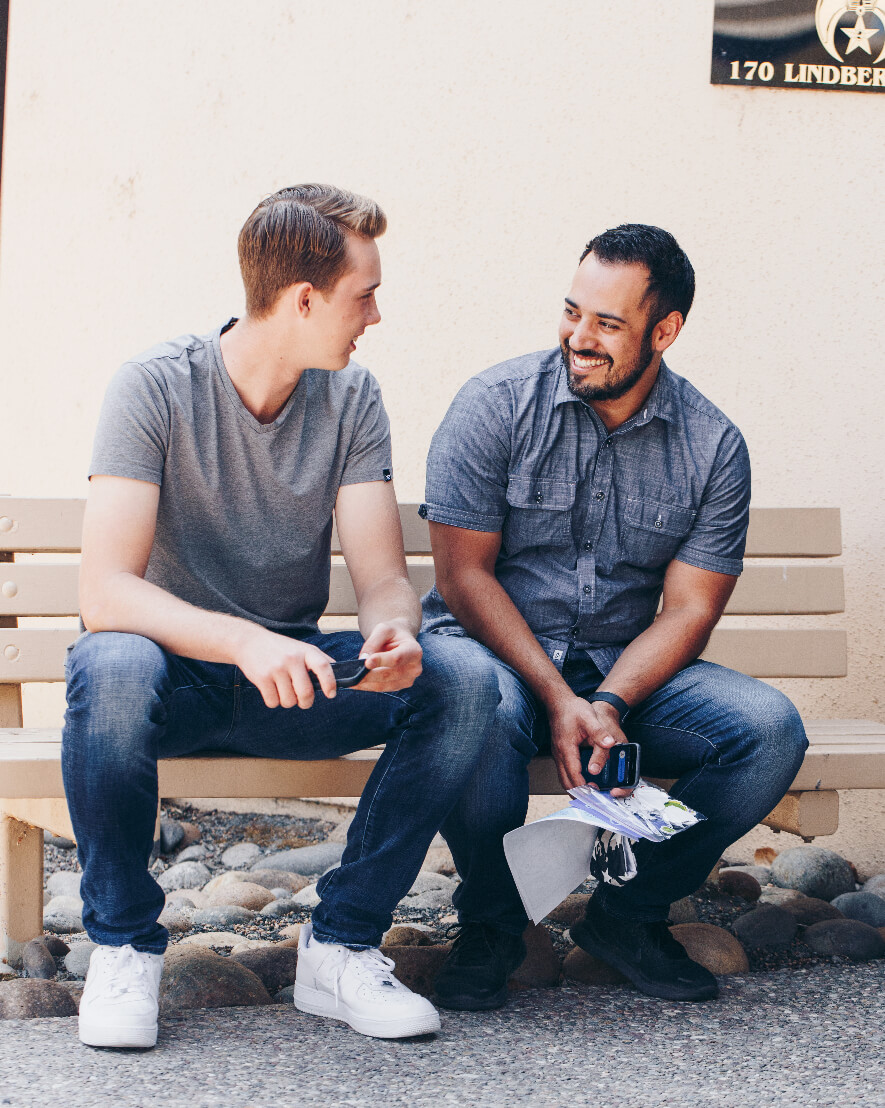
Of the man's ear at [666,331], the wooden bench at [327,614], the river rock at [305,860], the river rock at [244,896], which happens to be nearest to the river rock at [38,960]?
the wooden bench at [327,614]

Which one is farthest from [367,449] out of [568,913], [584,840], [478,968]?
[568,913]

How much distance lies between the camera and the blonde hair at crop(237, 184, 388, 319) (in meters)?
2.25

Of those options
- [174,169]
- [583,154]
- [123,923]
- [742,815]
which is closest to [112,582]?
[123,923]

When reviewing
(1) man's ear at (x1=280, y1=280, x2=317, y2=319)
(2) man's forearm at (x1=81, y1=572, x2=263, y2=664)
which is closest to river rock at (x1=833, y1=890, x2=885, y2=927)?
(2) man's forearm at (x1=81, y1=572, x2=263, y2=664)

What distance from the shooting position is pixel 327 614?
283 centimetres

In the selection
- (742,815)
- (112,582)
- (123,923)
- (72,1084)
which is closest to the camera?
(72,1084)

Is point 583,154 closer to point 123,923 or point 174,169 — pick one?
point 174,169

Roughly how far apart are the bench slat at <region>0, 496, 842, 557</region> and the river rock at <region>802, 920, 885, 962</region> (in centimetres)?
92

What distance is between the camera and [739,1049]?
2100 mm

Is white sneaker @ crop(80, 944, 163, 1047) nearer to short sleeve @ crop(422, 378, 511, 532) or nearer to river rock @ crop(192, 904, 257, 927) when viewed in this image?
river rock @ crop(192, 904, 257, 927)

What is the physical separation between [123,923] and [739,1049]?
3.65 feet

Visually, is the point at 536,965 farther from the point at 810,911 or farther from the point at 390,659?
the point at 810,911

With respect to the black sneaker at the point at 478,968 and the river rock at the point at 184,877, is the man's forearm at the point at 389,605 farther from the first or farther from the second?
the river rock at the point at 184,877

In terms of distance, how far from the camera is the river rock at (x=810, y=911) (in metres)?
3.00
